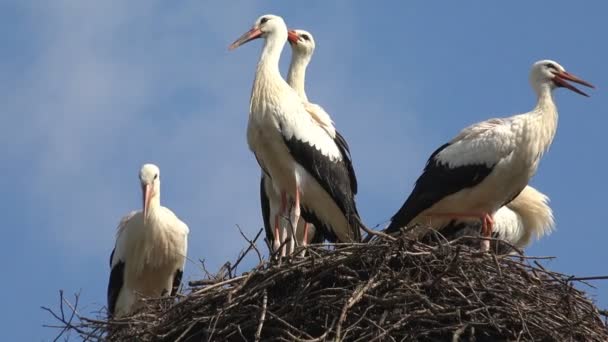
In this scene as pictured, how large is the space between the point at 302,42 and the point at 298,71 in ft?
0.83

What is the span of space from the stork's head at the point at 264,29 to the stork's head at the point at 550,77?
216 centimetres

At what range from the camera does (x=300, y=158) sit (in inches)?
492

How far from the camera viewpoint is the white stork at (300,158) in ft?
40.9

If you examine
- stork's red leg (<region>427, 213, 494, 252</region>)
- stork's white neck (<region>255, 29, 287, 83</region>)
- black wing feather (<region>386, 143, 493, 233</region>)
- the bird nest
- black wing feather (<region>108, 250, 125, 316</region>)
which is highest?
stork's white neck (<region>255, 29, 287, 83</region>)

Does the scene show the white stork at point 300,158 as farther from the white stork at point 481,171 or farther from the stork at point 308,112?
the white stork at point 481,171

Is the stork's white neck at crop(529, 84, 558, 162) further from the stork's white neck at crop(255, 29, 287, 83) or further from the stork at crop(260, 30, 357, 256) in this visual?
the stork's white neck at crop(255, 29, 287, 83)

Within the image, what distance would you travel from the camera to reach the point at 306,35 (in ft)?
47.7

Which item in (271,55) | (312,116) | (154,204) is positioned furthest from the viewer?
(154,204)

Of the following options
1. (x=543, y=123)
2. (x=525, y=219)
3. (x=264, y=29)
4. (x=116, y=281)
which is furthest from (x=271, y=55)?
(x=525, y=219)

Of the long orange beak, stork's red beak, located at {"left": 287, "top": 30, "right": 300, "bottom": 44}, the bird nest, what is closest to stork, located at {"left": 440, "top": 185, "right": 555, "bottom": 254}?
stork's red beak, located at {"left": 287, "top": 30, "right": 300, "bottom": 44}

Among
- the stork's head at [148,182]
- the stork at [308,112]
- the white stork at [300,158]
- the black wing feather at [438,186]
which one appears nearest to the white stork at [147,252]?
the stork's head at [148,182]

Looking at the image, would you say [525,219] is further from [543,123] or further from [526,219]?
[543,123]

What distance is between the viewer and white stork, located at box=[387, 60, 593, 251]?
13125 mm

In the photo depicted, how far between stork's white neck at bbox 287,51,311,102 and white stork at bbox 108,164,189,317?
1345 millimetres
